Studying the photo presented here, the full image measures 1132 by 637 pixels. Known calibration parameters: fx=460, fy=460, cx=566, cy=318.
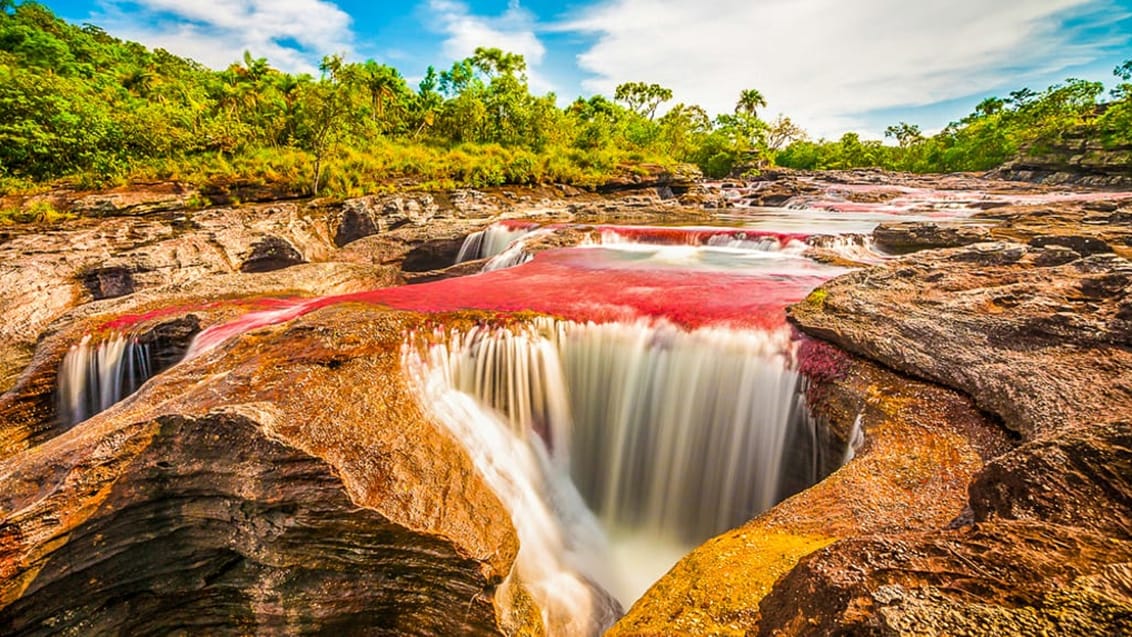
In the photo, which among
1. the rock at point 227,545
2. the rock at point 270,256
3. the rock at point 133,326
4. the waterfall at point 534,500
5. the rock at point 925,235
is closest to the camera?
the rock at point 227,545

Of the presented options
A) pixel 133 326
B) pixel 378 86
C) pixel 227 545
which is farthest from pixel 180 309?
pixel 378 86

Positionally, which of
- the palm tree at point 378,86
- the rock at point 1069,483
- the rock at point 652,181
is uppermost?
the palm tree at point 378,86

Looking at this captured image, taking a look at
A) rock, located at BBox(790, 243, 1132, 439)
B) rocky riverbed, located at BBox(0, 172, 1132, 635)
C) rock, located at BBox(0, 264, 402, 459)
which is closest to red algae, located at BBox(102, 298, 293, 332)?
rock, located at BBox(0, 264, 402, 459)

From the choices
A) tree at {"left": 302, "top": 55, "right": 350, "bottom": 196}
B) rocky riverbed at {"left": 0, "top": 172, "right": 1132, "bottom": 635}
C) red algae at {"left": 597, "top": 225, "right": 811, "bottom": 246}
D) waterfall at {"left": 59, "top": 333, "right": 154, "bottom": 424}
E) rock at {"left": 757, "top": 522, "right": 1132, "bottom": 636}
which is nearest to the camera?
rock at {"left": 757, "top": 522, "right": 1132, "bottom": 636}

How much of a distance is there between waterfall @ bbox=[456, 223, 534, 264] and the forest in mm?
8513

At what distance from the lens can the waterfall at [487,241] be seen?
15.1m

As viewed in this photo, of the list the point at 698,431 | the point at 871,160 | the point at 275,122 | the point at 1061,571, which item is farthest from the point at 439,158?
the point at 871,160

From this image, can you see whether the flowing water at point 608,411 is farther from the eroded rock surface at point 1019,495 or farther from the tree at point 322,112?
the tree at point 322,112

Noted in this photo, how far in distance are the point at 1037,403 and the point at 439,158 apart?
27846 mm

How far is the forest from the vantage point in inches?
744

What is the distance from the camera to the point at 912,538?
6.22 ft

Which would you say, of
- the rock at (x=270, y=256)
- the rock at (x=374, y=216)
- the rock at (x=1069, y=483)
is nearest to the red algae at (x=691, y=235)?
the rock at (x=374, y=216)

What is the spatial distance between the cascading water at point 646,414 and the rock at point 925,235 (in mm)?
7927

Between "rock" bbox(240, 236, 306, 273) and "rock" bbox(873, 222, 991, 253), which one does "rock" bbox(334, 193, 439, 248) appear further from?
"rock" bbox(873, 222, 991, 253)
